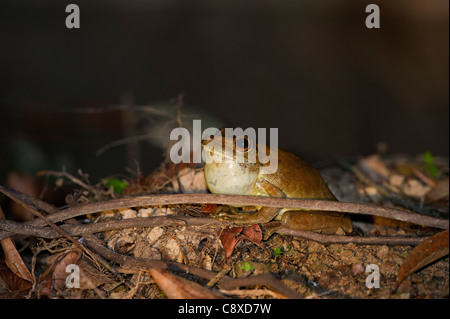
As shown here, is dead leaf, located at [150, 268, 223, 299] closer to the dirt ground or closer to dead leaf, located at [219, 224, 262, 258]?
the dirt ground

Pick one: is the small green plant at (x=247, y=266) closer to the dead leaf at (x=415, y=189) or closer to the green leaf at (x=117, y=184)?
the green leaf at (x=117, y=184)

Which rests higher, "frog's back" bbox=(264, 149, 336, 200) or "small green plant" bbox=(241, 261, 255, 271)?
"frog's back" bbox=(264, 149, 336, 200)

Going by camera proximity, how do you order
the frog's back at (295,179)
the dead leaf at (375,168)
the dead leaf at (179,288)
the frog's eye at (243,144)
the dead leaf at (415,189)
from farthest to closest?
the dead leaf at (375,168) < the dead leaf at (415,189) < the frog's back at (295,179) < the frog's eye at (243,144) < the dead leaf at (179,288)

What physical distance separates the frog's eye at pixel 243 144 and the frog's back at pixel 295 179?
349 millimetres

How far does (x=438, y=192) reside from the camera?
4.86 m

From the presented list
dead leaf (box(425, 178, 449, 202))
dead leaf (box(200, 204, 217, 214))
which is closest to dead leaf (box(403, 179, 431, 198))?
dead leaf (box(425, 178, 449, 202))

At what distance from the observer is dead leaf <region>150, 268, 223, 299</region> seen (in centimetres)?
254

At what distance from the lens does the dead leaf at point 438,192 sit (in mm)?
4801

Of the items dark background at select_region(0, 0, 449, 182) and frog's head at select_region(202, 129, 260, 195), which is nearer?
frog's head at select_region(202, 129, 260, 195)

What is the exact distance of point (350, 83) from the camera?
1045 centimetres

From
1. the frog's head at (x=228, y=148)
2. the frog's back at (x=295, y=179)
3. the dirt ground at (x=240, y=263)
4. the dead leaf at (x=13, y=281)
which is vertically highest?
the frog's head at (x=228, y=148)

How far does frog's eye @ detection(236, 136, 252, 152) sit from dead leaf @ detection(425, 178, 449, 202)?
2942 millimetres

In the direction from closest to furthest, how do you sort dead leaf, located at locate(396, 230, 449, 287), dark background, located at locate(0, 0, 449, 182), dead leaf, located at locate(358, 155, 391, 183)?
dead leaf, located at locate(396, 230, 449, 287), dead leaf, located at locate(358, 155, 391, 183), dark background, located at locate(0, 0, 449, 182)

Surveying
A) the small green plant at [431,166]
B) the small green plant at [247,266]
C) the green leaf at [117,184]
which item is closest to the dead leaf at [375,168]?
the small green plant at [431,166]
